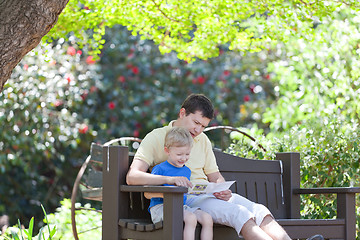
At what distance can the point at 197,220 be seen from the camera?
3.37m

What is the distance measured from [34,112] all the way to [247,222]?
3.81m

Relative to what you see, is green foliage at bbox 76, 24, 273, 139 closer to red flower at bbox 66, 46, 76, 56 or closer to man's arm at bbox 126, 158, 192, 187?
red flower at bbox 66, 46, 76, 56

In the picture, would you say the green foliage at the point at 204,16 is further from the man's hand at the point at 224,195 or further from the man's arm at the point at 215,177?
the man's hand at the point at 224,195

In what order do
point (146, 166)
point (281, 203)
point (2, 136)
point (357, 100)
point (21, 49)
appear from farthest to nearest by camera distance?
point (2, 136), point (357, 100), point (281, 203), point (146, 166), point (21, 49)

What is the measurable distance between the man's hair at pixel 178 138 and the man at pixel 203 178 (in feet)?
0.58

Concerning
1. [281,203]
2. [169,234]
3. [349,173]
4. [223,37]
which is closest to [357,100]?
[349,173]

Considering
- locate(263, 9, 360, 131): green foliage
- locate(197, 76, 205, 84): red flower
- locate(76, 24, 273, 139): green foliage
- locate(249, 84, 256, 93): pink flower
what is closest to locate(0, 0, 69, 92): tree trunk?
locate(263, 9, 360, 131): green foliage

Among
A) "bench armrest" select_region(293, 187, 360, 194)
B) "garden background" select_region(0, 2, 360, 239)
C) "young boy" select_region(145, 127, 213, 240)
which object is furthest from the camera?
"garden background" select_region(0, 2, 360, 239)

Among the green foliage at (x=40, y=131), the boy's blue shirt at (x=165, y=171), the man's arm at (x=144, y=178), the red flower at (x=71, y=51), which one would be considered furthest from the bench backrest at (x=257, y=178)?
the red flower at (x=71, y=51)

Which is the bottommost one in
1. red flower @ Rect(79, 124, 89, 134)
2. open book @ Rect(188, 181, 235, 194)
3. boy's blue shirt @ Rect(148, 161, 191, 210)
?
open book @ Rect(188, 181, 235, 194)

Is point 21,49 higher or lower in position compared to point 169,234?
higher

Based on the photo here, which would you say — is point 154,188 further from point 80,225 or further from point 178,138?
point 80,225

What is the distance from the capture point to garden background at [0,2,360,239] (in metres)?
5.17

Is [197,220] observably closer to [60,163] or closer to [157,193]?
[157,193]
